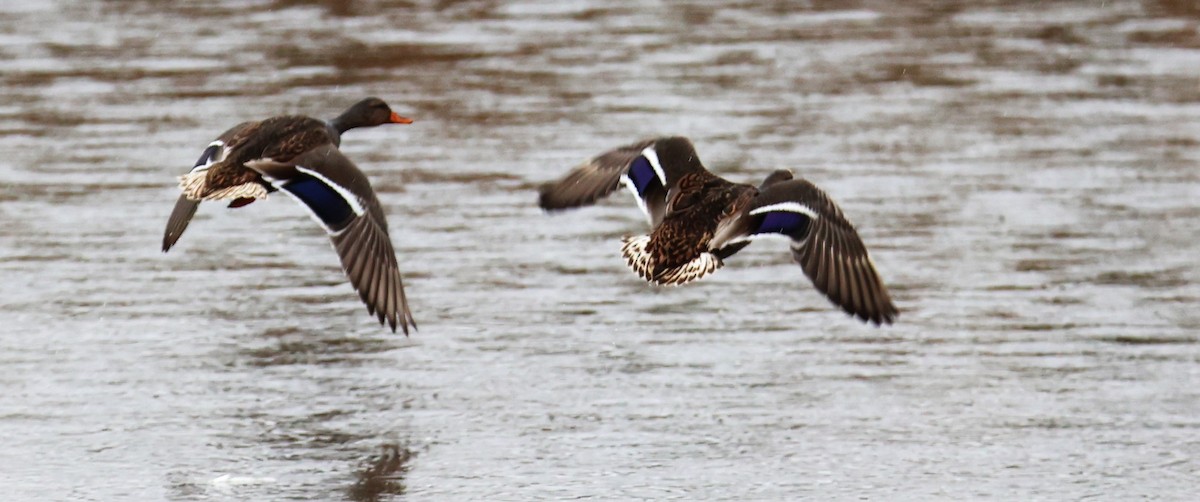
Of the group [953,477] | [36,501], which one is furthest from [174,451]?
[953,477]

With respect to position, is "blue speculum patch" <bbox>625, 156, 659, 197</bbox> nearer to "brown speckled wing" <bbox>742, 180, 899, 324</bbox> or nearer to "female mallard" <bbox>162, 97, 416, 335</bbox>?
"brown speckled wing" <bbox>742, 180, 899, 324</bbox>

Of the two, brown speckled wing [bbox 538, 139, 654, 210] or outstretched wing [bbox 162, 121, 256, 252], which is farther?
outstretched wing [bbox 162, 121, 256, 252]

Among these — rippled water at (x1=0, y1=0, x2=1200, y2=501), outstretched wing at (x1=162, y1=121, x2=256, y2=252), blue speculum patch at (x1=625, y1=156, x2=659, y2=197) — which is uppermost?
blue speculum patch at (x1=625, y1=156, x2=659, y2=197)

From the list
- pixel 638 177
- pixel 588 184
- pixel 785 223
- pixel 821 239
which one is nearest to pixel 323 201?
pixel 588 184

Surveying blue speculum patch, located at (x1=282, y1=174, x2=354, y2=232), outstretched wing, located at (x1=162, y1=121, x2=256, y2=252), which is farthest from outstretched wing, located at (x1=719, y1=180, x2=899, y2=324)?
outstretched wing, located at (x1=162, y1=121, x2=256, y2=252)

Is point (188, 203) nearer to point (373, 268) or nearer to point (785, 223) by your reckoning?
point (373, 268)

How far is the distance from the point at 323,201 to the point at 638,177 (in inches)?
43.0

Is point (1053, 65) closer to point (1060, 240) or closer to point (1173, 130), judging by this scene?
point (1173, 130)

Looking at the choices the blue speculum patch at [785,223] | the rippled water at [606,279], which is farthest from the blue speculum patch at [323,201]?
the blue speculum patch at [785,223]

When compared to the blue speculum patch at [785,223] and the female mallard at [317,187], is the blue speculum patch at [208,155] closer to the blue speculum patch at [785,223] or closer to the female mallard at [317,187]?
the female mallard at [317,187]

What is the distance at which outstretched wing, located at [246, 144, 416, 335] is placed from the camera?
7500 mm

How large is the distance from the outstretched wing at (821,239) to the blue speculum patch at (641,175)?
64cm

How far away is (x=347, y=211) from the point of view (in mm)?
7777

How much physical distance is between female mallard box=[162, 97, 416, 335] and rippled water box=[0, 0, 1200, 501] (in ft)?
2.11
